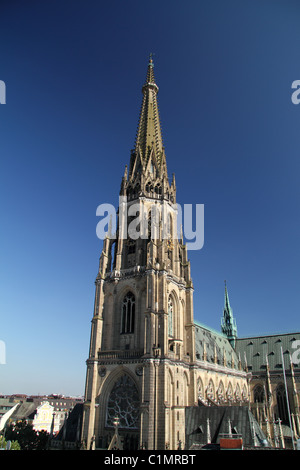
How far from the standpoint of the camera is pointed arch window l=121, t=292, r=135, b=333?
4950cm

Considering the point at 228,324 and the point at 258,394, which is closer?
the point at 258,394

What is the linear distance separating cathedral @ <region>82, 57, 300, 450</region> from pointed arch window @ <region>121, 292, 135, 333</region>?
5.7 inches

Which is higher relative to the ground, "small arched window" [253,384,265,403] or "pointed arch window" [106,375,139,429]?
"small arched window" [253,384,265,403]

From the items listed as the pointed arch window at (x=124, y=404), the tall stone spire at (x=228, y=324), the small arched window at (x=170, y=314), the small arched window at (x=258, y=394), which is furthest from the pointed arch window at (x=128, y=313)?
the tall stone spire at (x=228, y=324)

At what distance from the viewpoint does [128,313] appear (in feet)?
165

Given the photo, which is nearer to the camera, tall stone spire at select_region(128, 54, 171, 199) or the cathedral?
the cathedral

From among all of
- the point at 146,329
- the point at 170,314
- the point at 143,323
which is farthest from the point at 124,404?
the point at 170,314

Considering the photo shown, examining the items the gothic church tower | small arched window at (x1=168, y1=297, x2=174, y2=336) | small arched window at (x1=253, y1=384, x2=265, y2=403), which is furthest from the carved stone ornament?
small arched window at (x1=253, y1=384, x2=265, y2=403)

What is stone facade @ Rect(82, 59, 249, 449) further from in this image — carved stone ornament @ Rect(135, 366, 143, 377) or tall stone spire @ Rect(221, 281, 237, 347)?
tall stone spire @ Rect(221, 281, 237, 347)

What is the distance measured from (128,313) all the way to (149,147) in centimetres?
3022

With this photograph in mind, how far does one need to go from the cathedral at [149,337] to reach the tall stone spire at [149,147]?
19 centimetres

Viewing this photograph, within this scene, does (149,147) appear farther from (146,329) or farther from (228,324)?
(228,324)

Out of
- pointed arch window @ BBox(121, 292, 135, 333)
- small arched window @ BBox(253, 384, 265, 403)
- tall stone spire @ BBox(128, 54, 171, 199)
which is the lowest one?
small arched window @ BBox(253, 384, 265, 403)
